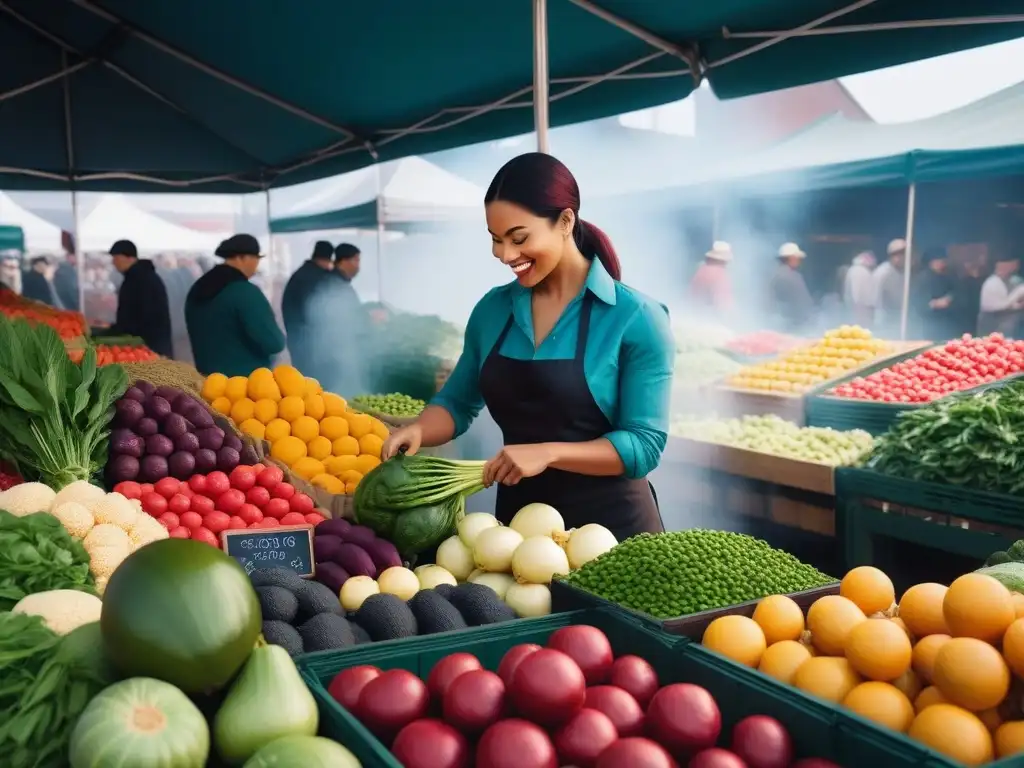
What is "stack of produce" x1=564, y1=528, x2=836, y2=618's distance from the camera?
1.72 m

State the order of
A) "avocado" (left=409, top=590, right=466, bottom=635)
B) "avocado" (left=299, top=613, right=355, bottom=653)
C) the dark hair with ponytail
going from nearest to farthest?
1. "avocado" (left=299, top=613, right=355, bottom=653)
2. "avocado" (left=409, top=590, right=466, bottom=635)
3. the dark hair with ponytail

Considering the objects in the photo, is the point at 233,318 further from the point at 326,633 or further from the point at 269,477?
the point at 326,633

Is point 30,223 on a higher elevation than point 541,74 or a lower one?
higher

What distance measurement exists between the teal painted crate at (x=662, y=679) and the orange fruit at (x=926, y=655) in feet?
0.90

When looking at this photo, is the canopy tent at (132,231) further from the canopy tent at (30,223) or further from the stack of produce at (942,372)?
the stack of produce at (942,372)

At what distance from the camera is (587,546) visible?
222 cm

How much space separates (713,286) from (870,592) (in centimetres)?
814

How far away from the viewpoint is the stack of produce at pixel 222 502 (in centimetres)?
271

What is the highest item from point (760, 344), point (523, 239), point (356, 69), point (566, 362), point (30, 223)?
point (356, 69)

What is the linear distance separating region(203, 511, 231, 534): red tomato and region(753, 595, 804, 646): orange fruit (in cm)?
164

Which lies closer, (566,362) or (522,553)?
(522,553)

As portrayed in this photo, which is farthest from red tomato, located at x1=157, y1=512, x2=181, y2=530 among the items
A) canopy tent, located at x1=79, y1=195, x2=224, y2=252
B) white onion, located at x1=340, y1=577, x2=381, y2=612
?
canopy tent, located at x1=79, y1=195, x2=224, y2=252

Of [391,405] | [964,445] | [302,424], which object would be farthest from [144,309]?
[964,445]

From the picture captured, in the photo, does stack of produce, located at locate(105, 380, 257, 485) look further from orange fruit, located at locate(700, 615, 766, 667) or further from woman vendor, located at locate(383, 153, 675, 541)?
orange fruit, located at locate(700, 615, 766, 667)
